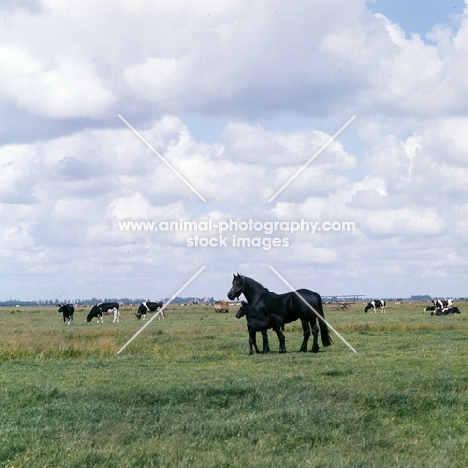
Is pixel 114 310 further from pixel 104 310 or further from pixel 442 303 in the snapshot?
pixel 442 303

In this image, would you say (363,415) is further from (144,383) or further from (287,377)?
(144,383)

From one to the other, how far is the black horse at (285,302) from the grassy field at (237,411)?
238cm

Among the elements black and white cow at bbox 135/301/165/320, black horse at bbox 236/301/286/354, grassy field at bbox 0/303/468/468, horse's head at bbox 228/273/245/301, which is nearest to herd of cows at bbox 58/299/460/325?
black and white cow at bbox 135/301/165/320

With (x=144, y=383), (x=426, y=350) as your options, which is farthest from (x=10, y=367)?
(x=426, y=350)

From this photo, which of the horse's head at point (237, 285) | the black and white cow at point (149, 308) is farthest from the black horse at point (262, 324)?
the black and white cow at point (149, 308)

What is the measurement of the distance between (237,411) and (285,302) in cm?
1145

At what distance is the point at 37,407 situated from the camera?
1229 cm

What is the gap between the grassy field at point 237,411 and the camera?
9406mm

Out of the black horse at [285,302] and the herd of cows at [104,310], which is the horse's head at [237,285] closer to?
the black horse at [285,302]

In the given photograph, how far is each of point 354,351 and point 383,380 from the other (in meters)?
7.05

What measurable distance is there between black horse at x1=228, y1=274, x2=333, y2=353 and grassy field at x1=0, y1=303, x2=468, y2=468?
7.81 feet

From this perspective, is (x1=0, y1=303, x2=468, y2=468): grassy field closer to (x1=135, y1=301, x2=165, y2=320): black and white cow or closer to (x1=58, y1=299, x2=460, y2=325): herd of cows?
(x1=58, y1=299, x2=460, y2=325): herd of cows

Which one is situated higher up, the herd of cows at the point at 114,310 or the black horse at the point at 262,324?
the herd of cows at the point at 114,310

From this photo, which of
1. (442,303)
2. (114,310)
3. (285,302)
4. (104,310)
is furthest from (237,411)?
(442,303)
